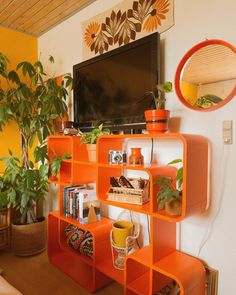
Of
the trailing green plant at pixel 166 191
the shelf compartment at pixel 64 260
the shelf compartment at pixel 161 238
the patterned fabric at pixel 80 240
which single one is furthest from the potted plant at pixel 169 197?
the shelf compartment at pixel 64 260

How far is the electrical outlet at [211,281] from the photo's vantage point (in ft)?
4.36

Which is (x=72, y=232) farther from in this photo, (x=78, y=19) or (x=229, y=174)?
(x=78, y=19)

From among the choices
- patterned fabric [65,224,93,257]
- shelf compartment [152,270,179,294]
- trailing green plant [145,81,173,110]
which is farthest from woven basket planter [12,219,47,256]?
trailing green plant [145,81,173,110]

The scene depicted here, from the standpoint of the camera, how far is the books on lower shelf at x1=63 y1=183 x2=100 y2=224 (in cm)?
177

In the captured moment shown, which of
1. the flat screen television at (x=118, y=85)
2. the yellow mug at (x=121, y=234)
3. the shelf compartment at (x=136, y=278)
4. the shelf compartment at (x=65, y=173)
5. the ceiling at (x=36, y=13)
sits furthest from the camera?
the ceiling at (x=36, y=13)

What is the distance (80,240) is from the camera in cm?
188

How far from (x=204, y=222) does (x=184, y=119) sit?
0.64m

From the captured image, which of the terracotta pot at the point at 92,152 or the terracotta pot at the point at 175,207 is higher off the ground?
the terracotta pot at the point at 92,152

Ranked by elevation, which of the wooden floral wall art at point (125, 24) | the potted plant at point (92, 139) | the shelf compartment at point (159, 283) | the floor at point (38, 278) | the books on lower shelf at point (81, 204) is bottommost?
the floor at point (38, 278)

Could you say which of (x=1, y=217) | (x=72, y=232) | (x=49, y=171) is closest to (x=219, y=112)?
(x=49, y=171)

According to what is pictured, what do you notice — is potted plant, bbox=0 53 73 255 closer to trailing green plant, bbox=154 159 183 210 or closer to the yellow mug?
the yellow mug

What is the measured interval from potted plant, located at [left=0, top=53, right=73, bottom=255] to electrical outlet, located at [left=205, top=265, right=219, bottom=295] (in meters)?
1.37

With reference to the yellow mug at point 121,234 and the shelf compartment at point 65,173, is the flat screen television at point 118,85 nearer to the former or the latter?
the shelf compartment at point 65,173

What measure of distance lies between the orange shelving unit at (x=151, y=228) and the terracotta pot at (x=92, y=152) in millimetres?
87
